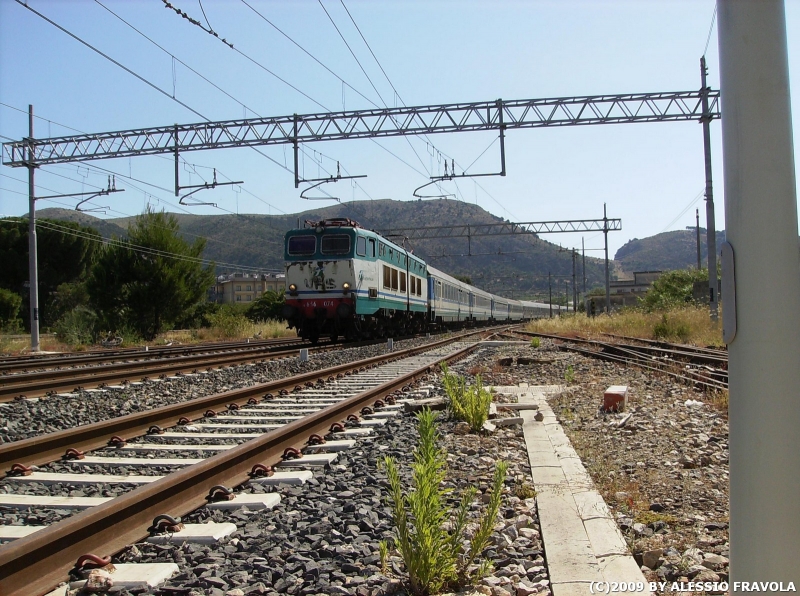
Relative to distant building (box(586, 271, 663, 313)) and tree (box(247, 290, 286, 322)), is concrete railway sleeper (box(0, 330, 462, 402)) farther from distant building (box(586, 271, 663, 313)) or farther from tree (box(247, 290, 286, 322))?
distant building (box(586, 271, 663, 313))

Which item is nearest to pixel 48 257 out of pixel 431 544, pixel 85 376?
pixel 85 376

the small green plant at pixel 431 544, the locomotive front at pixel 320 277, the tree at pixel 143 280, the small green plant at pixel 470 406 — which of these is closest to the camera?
the small green plant at pixel 431 544

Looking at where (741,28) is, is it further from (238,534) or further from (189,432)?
(189,432)

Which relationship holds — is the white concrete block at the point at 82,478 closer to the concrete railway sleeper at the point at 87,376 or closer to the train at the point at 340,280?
the concrete railway sleeper at the point at 87,376

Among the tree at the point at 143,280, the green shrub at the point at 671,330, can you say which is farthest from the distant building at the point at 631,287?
the green shrub at the point at 671,330

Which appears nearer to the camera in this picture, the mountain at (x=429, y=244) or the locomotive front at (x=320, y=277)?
the locomotive front at (x=320, y=277)

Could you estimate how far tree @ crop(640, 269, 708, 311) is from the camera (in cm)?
3206

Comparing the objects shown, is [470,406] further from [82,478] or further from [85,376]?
[85,376]

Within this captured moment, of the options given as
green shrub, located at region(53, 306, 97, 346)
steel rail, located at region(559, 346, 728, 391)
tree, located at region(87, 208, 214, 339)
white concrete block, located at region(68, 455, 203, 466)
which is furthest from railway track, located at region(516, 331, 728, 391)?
tree, located at region(87, 208, 214, 339)

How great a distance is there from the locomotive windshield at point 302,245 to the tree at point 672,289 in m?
16.6

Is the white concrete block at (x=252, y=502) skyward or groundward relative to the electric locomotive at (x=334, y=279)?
groundward

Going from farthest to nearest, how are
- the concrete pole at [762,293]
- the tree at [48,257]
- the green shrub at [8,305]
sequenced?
1. the tree at [48,257]
2. the green shrub at [8,305]
3. the concrete pole at [762,293]

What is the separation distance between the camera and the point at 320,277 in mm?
20359

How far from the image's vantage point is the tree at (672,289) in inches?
1262
